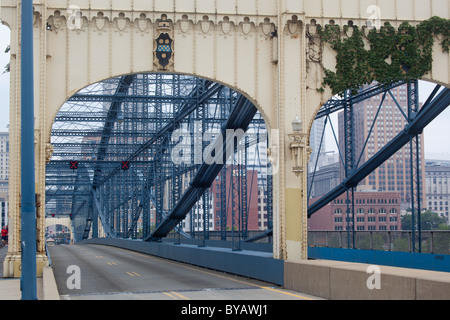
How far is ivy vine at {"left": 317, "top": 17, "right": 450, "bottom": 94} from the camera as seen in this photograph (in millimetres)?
23094

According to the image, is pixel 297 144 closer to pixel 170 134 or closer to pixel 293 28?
pixel 293 28

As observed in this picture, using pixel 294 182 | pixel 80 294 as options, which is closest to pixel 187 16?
pixel 294 182

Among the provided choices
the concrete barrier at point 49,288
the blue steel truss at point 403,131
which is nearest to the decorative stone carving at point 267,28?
the blue steel truss at point 403,131

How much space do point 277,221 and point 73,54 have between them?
9029 mm

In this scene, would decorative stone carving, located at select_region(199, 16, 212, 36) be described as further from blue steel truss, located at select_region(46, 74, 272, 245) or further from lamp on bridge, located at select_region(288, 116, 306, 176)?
blue steel truss, located at select_region(46, 74, 272, 245)

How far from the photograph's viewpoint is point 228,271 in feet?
92.4

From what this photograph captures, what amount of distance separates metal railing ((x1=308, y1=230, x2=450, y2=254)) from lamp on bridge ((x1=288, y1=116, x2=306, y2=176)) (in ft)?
27.3

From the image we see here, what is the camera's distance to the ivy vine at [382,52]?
23094 mm

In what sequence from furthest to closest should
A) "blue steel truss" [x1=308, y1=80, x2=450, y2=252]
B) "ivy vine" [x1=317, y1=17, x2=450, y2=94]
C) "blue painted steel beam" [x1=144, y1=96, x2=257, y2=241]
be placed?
"blue painted steel beam" [x1=144, y1=96, x2=257, y2=241], "blue steel truss" [x1=308, y1=80, x2=450, y2=252], "ivy vine" [x1=317, y1=17, x2=450, y2=94]

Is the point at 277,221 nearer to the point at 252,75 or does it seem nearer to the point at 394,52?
the point at 252,75

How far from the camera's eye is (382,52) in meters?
23.3

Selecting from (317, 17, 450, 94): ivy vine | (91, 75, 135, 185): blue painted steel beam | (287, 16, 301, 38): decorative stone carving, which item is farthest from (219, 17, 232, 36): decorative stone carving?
(91, 75, 135, 185): blue painted steel beam

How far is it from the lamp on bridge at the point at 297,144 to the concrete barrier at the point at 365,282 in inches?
134
